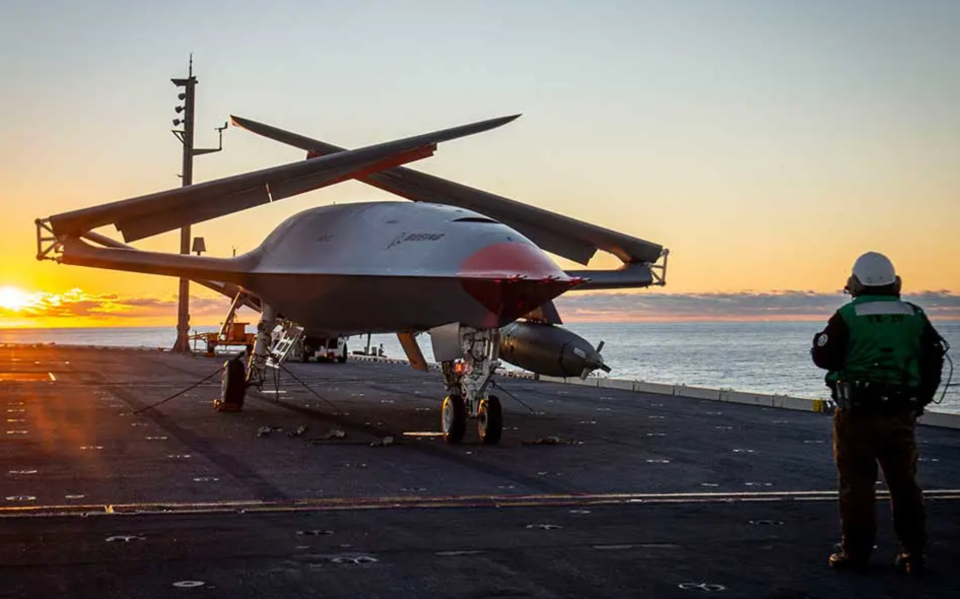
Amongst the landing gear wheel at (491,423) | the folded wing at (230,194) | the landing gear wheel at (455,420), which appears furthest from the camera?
the folded wing at (230,194)

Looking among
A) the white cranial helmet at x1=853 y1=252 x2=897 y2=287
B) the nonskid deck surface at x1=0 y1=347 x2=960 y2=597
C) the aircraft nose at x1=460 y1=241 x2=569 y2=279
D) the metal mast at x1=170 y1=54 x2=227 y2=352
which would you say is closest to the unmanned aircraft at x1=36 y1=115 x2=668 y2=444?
the aircraft nose at x1=460 y1=241 x2=569 y2=279

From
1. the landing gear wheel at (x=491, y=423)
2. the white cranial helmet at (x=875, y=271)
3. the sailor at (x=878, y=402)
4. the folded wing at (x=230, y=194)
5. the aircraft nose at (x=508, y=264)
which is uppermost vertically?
the folded wing at (x=230, y=194)

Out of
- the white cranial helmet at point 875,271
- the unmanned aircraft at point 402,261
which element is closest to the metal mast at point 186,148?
the unmanned aircraft at point 402,261

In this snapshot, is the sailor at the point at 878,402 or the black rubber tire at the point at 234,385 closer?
the sailor at the point at 878,402

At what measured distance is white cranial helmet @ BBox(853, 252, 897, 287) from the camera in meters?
9.23

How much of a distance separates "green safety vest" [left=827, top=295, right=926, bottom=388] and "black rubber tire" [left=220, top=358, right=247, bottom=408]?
18.6 m

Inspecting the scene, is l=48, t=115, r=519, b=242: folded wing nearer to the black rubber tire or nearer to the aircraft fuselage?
the aircraft fuselage

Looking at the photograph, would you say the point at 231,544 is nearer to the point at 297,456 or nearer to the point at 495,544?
the point at 495,544

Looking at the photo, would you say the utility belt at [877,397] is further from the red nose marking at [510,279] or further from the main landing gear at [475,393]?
the main landing gear at [475,393]

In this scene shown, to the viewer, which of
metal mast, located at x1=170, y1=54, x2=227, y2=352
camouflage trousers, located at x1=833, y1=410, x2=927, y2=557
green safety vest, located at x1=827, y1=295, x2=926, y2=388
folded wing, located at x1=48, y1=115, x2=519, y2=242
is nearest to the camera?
camouflage trousers, located at x1=833, y1=410, x2=927, y2=557

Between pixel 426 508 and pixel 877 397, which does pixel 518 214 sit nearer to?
pixel 426 508

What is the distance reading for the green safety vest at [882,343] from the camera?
8977mm

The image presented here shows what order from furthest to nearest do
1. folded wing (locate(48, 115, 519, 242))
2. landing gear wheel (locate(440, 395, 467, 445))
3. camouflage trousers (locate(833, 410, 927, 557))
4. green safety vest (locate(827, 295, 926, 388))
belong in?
folded wing (locate(48, 115, 519, 242)) → landing gear wheel (locate(440, 395, 467, 445)) → green safety vest (locate(827, 295, 926, 388)) → camouflage trousers (locate(833, 410, 927, 557))

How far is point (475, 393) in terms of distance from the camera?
1936 centimetres
